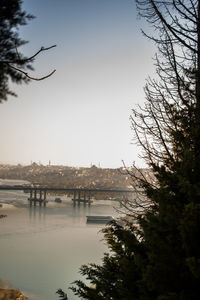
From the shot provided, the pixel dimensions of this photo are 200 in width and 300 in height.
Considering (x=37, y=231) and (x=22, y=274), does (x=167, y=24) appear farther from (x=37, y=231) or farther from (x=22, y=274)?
(x=37, y=231)

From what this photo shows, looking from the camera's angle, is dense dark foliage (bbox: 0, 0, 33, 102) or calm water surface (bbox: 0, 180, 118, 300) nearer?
dense dark foliage (bbox: 0, 0, 33, 102)

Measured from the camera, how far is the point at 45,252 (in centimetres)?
3216

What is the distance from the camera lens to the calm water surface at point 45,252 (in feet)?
76.9

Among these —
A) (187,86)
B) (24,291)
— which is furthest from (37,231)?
(187,86)

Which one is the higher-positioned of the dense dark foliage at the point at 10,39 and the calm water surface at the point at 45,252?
the dense dark foliage at the point at 10,39

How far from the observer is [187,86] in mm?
4629

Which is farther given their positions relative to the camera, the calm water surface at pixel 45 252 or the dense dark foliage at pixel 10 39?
the calm water surface at pixel 45 252

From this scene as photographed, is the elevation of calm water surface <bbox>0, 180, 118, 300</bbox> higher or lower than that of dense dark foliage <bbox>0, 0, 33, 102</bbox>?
lower

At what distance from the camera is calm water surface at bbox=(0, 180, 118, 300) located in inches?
923

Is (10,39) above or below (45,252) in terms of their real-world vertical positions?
above

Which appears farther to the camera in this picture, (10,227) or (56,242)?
(10,227)

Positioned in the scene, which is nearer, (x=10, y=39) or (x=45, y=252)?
(x=10, y=39)

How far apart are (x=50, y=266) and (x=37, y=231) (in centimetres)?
1381

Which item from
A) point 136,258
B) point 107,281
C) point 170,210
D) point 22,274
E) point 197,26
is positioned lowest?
point 22,274
